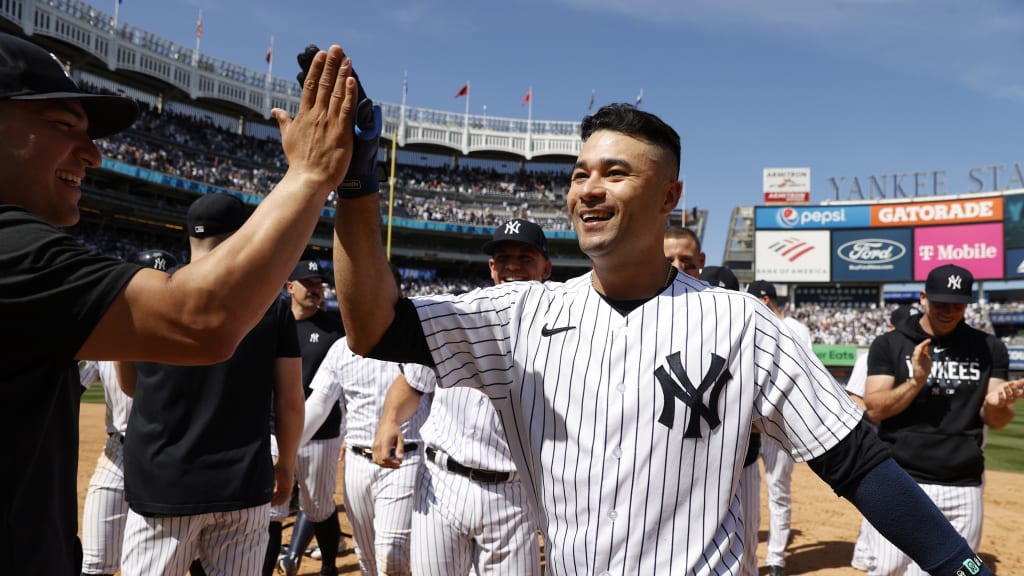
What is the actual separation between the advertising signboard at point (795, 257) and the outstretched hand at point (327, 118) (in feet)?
136

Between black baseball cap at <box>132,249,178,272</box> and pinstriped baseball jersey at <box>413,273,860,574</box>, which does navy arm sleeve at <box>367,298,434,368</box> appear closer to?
pinstriped baseball jersey at <box>413,273,860,574</box>

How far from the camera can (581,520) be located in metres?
2.08

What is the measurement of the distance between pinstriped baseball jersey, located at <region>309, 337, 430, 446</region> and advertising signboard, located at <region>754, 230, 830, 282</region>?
126 ft

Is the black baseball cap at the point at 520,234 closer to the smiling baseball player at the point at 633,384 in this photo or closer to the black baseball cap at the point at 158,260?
the smiling baseball player at the point at 633,384

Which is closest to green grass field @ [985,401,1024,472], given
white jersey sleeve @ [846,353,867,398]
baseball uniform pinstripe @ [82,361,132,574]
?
white jersey sleeve @ [846,353,867,398]

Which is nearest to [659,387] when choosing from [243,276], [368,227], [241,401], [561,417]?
[561,417]

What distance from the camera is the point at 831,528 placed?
848cm

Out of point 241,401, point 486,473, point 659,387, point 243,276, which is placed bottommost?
point 486,473

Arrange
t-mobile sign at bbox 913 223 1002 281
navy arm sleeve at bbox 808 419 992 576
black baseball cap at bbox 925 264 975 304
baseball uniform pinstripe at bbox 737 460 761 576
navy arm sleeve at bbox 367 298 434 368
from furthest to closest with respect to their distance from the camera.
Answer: t-mobile sign at bbox 913 223 1002 281 → baseball uniform pinstripe at bbox 737 460 761 576 → black baseball cap at bbox 925 264 975 304 → navy arm sleeve at bbox 367 298 434 368 → navy arm sleeve at bbox 808 419 992 576

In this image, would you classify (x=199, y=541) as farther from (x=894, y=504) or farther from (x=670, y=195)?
(x=894, y=504)

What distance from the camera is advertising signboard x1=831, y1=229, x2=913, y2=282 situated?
39.7 meters

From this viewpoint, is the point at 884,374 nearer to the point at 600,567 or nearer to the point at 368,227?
the point at 600,567

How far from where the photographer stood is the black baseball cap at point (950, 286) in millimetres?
4426

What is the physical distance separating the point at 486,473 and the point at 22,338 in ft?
8.80
